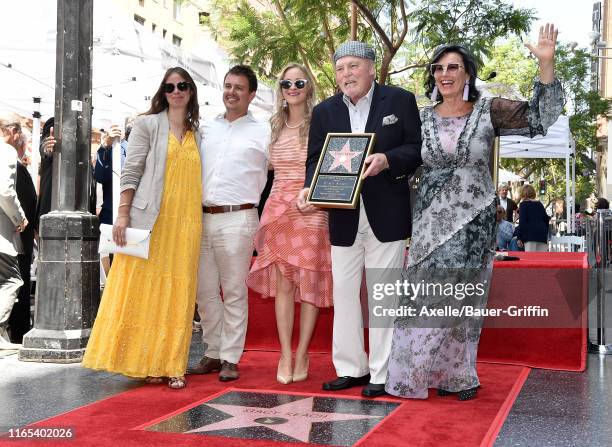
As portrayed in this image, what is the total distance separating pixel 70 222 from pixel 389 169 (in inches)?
120

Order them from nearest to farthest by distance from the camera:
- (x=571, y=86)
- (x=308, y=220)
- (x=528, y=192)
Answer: (x=308, y=220)
(x=528, y=192)
(x=571, y=86)

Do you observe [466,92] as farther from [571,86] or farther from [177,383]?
[571,86]

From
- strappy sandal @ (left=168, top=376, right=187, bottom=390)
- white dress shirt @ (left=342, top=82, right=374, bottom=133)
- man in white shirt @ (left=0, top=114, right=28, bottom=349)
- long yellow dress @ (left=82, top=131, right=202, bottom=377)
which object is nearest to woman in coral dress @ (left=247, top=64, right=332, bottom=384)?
white dress shirt @ (left=342, top=82, right=374, bottom=133)

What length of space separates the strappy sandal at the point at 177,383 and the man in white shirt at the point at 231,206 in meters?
0.32

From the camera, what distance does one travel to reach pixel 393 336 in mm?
5203

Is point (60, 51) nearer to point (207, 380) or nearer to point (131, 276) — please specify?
point (131, 276)

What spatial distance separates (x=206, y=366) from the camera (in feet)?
19.9

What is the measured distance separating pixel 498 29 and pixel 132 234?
11456 mm

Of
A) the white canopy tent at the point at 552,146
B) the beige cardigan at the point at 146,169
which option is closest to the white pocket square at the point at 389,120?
the beige cardigan at the point at 146,169

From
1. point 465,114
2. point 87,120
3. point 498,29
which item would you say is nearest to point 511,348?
point 465,114

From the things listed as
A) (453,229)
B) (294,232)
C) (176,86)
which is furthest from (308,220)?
(176,86)

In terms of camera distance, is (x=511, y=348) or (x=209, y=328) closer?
(x=209, y=328)

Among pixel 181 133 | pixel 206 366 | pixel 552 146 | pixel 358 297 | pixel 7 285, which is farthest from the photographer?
pixel 552 146

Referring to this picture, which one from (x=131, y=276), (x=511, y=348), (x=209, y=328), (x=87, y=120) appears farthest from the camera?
(x=87, y=120)
